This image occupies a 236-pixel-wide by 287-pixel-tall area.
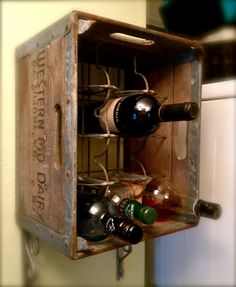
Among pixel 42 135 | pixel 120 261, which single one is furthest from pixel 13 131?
pixel 120 261

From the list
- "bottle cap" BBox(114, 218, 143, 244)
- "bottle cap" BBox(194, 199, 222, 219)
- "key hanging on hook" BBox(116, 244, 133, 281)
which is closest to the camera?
"bottle cap" BBox(114, 218, 143, 244)

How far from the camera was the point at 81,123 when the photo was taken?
1.81 feet

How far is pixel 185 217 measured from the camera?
574 mm

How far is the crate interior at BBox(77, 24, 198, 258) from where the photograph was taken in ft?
1.77

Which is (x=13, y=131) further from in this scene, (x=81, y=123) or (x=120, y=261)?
(x=120, y=261)

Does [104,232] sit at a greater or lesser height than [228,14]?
lesser

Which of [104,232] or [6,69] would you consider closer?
[104,232]

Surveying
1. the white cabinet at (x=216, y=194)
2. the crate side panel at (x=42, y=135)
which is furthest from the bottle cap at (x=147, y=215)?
the white cabinet at (x=216, y=194)

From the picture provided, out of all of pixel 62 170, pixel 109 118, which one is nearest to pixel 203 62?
pixel 109 118

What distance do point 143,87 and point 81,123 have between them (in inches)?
7.1

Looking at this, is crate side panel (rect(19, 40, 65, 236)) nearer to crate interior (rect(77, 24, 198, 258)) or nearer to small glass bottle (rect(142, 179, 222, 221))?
crate interior (rect(77, 24, 198, 258))

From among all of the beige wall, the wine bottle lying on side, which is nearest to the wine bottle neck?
the wine bottle lying on side

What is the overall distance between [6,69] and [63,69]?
0.19 m

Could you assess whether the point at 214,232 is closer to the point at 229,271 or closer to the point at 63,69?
the point at 229,271
